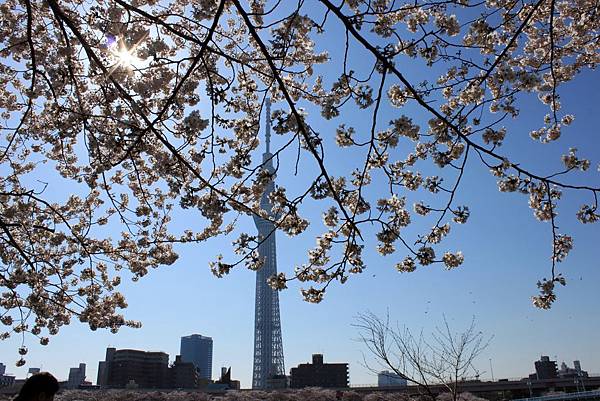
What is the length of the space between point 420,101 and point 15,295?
22.5ft

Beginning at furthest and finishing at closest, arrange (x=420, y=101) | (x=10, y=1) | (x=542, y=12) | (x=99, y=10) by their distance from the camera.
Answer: (x=10, y=1)
(x=542, y=12)
(x=99, y=10)
(x=420, y=101)

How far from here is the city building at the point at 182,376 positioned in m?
88.8

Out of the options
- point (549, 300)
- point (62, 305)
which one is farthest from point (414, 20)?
point (62, 305)

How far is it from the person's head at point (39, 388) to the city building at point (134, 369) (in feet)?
283

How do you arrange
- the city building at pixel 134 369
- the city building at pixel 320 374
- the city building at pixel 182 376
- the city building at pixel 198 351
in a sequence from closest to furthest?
the city building at pixel 134 369, the city building at pixel 320 374, the city building at pixel 182 376, the city building at pixel 198 351

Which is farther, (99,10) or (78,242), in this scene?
(78,242)

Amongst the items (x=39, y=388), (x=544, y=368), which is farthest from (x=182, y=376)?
(x=39, y=388)

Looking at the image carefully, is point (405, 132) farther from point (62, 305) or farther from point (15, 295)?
point (15, 295)

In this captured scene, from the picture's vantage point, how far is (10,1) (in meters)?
5.86

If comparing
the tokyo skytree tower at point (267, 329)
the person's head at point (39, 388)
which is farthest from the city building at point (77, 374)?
the person's head at point (39, 388)

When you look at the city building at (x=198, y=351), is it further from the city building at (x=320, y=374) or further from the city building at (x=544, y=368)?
the city building at (x=544, y=368)

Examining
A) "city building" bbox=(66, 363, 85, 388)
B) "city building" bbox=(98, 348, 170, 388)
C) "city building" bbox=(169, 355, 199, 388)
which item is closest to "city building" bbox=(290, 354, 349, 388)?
"city building" bbox=(169, 355, 199, 388)

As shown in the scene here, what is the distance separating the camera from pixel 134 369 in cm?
8344

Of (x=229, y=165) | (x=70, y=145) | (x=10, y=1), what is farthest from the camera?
(x=70, y=145)
